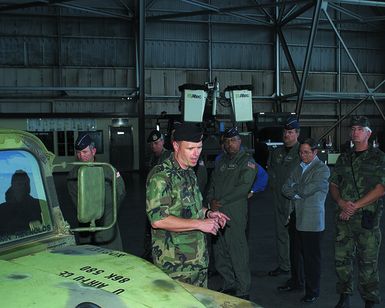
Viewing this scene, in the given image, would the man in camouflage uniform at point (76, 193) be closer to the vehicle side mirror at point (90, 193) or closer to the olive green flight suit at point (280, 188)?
the vehicle side mirror at point (90, 193)

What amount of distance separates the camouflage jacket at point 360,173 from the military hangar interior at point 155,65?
13377mm

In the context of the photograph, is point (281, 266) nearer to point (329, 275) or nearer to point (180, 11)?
point (329, 275)

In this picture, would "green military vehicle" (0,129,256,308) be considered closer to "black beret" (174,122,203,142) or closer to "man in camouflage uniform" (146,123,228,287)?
"man in camouflage uniform" (146,123,228,287)

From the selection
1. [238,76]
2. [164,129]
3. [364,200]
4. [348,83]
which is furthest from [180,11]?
[364,200]

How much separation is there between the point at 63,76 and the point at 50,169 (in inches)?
785

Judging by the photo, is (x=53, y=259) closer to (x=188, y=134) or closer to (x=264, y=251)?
(x=188, y=134)

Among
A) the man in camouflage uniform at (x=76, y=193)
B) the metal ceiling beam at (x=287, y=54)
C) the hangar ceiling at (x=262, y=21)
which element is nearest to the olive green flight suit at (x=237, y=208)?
the man in camouflage uniform at (x=76, y=193)

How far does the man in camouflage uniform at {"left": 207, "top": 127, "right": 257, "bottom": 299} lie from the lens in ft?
17.0

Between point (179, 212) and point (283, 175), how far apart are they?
3010mm

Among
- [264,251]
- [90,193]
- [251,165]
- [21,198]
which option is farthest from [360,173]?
[21,198]

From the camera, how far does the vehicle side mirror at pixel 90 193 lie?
2.41 meters

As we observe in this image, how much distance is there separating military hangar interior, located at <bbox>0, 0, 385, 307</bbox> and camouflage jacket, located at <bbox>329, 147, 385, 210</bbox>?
13.4 m

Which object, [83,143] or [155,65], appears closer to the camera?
[83,143]

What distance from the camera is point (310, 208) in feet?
17.0
